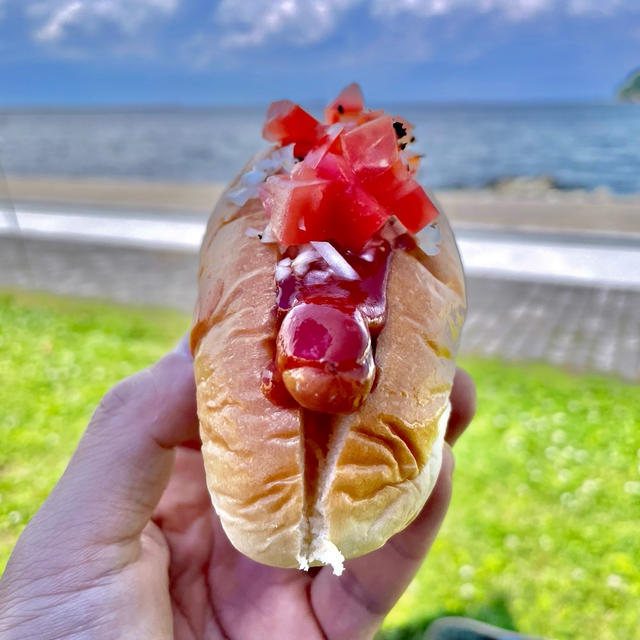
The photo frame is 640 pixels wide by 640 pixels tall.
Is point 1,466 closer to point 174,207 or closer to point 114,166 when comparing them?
point 174,207

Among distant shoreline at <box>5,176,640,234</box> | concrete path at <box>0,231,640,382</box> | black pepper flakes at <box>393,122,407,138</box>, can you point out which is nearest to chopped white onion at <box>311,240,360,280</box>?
black pepper flakes at <box>393,122,407,138</box>

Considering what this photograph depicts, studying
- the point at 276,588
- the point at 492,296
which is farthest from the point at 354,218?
the point at 492,296

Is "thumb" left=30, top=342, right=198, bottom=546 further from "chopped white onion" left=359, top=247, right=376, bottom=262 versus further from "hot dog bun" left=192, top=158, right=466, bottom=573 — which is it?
"chopped white onion" left=359, top=247, right=376, bottom=262

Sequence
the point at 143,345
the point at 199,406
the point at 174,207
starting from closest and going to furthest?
the point at 199,406
the point at 143,345
the point at 174,207

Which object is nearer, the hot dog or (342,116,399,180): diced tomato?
the hot dog

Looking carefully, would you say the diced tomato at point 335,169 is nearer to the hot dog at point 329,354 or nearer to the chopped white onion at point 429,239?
the hot dog at point 329,354

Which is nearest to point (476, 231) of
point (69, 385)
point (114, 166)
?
point (69, 385)
